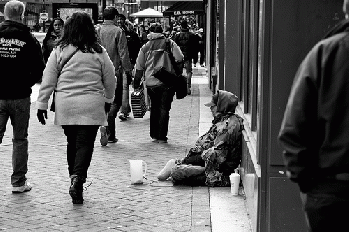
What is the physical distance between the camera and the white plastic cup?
7.70m

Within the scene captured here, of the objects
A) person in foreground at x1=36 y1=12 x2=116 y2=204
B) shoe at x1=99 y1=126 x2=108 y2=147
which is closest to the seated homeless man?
person in foreground at x1=36 y1=12 x2=116 y2=204

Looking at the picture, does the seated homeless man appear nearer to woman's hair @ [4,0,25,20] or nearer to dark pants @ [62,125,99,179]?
dark pants @ [62,125,99,179]

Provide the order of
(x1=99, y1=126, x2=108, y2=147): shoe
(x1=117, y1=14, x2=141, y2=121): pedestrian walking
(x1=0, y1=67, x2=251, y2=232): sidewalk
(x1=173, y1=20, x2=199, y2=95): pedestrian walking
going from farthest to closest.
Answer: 1. (x1=173, y1=20, x2=199, y2=95): pedestrian walking
2. (x1=117, y1=14, x2=141, y2=121): pedestrian walking
3. (x1=99, y1=126, x2=108, y2=147): shoe
4. (x1=0, y1=67, x2=251, y2=232): sidewalk

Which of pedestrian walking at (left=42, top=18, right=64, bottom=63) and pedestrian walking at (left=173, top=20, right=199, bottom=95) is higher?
pedestrian walking at (left=42, top=18, right=64, bottom=63)

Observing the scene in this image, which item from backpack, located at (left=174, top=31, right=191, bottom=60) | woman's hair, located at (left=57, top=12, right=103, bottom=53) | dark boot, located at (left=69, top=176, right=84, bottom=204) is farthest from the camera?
backpack, located at (left=174, top=31, right=191, bottom=60)

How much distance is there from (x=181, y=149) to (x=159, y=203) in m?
3.39

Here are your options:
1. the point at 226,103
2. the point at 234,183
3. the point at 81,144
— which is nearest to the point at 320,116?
the point at 81,144

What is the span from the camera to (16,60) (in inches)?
298

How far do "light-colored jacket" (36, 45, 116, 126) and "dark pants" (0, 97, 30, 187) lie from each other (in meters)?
0.31

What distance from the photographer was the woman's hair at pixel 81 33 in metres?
7.34

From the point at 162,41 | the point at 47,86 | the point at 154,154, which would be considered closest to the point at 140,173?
the point at 47,86

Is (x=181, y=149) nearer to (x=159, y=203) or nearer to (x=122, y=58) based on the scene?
(x=122, y=58)

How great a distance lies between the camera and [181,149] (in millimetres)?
10844

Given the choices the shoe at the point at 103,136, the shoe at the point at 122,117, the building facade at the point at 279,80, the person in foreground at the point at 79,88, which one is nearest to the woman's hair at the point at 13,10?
the person in foreground at the point at 79,88
